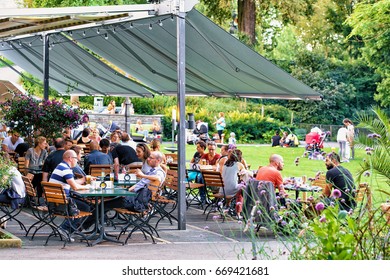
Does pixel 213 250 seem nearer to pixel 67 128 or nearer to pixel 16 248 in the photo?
pixel 16 248

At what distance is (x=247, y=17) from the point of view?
44.1 meters

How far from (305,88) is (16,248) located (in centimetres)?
748

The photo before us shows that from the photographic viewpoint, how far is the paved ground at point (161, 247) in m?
11.3

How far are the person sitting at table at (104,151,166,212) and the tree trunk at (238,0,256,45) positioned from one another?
30494 millimetres

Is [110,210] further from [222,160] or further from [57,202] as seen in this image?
[222,160]

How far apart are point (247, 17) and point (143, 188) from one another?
32246 millimetres

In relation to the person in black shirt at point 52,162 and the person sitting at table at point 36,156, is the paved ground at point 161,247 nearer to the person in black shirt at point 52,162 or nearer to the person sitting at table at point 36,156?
the person in black shirt at point 52,162

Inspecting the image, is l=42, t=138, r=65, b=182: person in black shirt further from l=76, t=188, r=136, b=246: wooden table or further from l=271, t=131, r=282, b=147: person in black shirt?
l=271, t=131, r=282, b=147: person in black shirt

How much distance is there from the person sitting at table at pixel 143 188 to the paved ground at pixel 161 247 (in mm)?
492

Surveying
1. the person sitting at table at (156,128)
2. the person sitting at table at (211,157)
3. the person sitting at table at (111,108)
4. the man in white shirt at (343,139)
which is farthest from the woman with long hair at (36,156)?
the person sitting at table at (156,128)

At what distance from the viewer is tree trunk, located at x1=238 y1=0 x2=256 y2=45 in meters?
43.6

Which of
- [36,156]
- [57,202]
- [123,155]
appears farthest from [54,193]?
[123,155]
